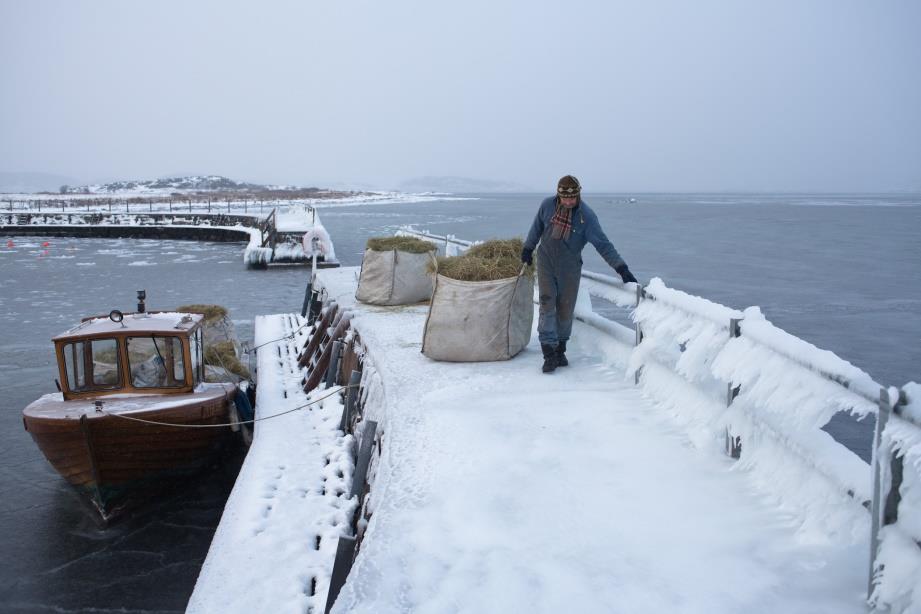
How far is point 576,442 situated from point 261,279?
28565mm

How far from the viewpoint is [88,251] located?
152ft

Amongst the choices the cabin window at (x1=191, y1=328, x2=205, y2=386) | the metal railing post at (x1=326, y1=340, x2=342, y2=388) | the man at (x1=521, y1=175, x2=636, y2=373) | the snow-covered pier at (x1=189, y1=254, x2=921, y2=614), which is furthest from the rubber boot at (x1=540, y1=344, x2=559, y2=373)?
the cabin window at (x1=191, y1=328, x2=205, y2=386)

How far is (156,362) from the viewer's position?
30.9 ft

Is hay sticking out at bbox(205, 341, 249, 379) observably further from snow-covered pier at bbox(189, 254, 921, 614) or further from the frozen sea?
snow-covered pier at bbox(189, 254, 921, 614)

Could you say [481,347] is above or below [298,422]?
above

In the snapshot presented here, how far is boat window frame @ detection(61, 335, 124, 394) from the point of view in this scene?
8.98m

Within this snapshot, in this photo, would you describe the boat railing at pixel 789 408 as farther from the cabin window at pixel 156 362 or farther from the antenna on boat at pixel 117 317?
the antenna on boat at pixel 117 317

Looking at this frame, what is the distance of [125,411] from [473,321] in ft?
13.6

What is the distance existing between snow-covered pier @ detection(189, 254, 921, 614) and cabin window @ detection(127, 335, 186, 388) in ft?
8.73

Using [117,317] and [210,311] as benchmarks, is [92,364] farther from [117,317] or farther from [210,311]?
[210,311]

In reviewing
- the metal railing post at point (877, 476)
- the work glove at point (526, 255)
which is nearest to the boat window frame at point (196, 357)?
the work glove at point (526, 255)

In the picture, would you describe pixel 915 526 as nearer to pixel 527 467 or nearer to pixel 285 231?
pixel 527 467

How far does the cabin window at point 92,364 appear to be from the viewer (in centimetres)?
900

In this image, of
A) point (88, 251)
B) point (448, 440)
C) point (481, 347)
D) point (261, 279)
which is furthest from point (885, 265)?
point (88, 251)
